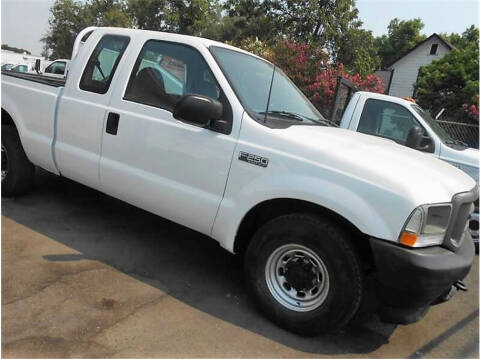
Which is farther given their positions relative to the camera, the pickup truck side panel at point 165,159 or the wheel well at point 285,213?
the pickup truck side panel at point 165,159

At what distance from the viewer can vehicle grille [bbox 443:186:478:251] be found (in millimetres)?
2717

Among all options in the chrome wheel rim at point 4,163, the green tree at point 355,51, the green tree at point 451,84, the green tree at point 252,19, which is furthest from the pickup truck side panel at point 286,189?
the green tree at point 355,51

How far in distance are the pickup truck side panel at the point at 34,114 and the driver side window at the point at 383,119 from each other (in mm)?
4234

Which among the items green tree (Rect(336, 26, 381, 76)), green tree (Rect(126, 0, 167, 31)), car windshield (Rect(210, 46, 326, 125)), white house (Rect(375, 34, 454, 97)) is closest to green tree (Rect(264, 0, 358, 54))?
green tree (Rect(336, 26, 381, 76))

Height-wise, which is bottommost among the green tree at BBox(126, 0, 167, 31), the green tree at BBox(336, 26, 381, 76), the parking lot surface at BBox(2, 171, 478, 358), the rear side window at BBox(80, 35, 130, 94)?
the parking lot surface at BBox(2, 171, 478, 358)

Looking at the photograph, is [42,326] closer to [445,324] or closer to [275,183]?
[275,183]

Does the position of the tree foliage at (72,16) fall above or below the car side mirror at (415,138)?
above

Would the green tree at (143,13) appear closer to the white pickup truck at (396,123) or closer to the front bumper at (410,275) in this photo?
Answer: the white pickup truck at (396,123)

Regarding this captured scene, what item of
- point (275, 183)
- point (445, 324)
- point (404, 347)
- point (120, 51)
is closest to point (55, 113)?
point (120, 51)

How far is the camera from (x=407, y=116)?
A: 6117 mm

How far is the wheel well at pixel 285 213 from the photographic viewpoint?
2805 millimetres

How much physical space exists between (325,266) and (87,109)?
2549mm

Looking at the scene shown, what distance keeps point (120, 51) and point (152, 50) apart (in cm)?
36

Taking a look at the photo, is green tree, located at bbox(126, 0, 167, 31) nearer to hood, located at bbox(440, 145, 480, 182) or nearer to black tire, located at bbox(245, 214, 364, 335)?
hood, located at bbox(440, 145, 480, 182)
